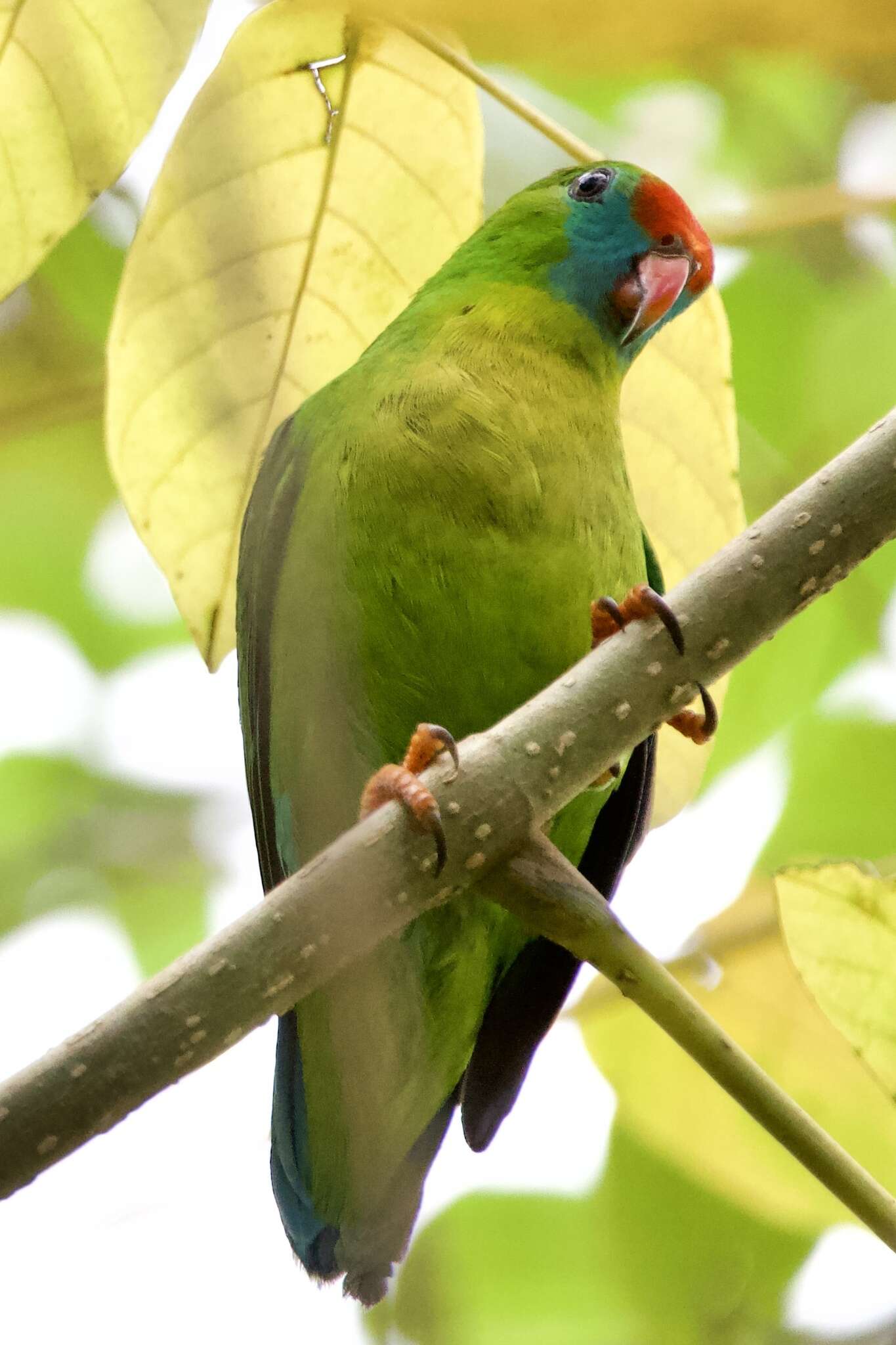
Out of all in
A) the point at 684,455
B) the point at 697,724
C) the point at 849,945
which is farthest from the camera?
the point at 684,455

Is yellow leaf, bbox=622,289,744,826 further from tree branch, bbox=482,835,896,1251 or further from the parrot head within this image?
tree branch, bbox=482,835,896,1251

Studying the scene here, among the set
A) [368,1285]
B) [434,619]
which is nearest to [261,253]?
[434,619]

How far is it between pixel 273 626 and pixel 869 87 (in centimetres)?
115

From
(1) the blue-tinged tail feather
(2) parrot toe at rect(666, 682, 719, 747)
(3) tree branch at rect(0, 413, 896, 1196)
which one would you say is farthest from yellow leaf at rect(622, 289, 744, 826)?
(1) the blue-tinged tail feather

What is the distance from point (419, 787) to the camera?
1.37 m

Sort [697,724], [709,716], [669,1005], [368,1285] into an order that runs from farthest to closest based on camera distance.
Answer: [368,1285] → [697,724] → [709,716] → [669,1005]

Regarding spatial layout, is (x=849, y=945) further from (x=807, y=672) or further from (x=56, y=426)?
(x=56, y=426)

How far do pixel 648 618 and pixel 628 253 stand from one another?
3.96ft

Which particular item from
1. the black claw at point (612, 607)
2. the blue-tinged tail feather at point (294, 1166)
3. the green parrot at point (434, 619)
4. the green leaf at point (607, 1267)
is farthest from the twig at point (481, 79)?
the green leaf at point (607, 1267)

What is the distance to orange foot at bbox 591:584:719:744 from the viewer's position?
144cm

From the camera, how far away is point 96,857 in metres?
3.05

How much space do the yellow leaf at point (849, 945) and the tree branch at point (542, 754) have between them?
308mm

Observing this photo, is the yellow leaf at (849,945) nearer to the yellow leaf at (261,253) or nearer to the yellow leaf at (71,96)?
the yellow leaf at (261,253)

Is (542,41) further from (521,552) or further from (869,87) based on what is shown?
(521,552)
